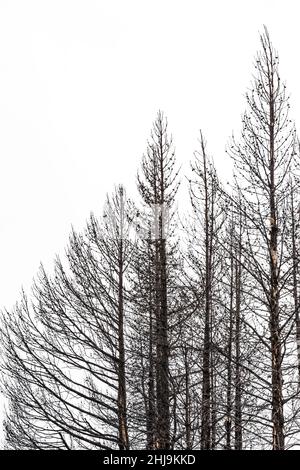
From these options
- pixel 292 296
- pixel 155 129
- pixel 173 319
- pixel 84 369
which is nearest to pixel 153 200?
pixel 155 129

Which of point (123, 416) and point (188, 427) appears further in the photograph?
point (123, 416)

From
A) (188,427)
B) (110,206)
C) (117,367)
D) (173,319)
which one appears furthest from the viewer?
(110,206)

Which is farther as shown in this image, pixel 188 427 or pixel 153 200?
pixel 153 200

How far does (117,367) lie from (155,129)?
17.4 ft

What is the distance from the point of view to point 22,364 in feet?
47.5

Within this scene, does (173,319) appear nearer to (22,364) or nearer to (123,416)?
(123,416)

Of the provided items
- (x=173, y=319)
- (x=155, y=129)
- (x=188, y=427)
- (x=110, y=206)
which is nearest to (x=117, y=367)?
(x=173, y=319)

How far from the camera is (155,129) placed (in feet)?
50.4

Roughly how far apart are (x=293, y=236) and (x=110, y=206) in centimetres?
662

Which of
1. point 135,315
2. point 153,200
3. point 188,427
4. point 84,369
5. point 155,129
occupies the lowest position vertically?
point 188,427

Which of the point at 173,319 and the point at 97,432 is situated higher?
the point at 173,319

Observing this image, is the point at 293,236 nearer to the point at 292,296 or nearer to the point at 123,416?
the point at 292,296

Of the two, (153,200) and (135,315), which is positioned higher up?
(153,200)

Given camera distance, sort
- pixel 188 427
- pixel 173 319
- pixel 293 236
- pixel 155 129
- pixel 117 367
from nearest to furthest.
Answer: pixel 293 236 → pixel 188 427 → pixel 173 319 → pixel 117 367 → pixel 155 129
